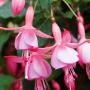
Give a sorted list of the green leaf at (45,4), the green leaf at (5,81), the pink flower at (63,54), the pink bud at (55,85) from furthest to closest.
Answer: the green leaf at (5,81) → the pink bud at (55,85) → the green leaf at (45,4) → the pink flower at (63,54)

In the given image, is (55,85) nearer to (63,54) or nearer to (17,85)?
(17,85)

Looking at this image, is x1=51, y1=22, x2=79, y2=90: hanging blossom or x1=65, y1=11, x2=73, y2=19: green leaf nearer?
x1=51, y1=22, x2=79, y2=90: hanging blossom

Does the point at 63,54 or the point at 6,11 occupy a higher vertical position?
the point at 6,11

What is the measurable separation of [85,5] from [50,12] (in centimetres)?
17

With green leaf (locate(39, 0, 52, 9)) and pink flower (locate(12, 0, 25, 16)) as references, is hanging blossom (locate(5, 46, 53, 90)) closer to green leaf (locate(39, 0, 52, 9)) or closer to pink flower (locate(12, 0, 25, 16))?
pink flower (locate(12, 0, 25, 16))

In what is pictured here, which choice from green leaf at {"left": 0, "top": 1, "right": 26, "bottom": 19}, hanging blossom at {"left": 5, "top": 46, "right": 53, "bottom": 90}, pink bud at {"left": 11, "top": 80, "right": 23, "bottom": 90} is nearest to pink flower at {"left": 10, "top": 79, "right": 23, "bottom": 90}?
pink bud at {"left": 11, "top": 80, "right": 23, "bottom": 90}

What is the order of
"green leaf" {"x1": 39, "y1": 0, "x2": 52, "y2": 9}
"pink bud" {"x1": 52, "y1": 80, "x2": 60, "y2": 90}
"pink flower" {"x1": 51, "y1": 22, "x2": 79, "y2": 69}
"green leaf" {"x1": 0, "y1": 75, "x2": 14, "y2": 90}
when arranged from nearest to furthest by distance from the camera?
"pink flower" {"x1": 51, "y1": 22, "x2": 79, "y2": 69}, "green leaf" {"x1": 39, "y1": 0, "x2": 52, "y2": 9}, "pink bud" {"x1": 52, "y1": 80, "x2": 60, "y2": 90}, "green leaf" {"x1": 0, "y1": 75, "x2": 14, "y2": 90}

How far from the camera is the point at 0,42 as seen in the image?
1437 millimetres

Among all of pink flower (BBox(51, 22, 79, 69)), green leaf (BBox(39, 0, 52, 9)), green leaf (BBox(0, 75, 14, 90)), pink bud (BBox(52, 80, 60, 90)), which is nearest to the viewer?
pink flower (BBox(51, 22, 79, 69))

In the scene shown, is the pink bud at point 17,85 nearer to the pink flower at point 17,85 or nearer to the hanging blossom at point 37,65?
the pink flower at point 17,85

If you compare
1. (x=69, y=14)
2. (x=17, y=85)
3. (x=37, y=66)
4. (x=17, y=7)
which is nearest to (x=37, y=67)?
(x=37, y=66)

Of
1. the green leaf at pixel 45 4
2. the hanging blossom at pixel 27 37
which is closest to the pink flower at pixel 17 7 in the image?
the hanging blossom at pixel 27 37

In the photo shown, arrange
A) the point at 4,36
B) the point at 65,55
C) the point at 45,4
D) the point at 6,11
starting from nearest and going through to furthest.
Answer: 1. the point at 65,55
2. the point at 45,4
3. the point at 6,11
4. the point at 4,36

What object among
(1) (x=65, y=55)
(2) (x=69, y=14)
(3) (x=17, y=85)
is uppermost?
(2) (x=69, y=14)
